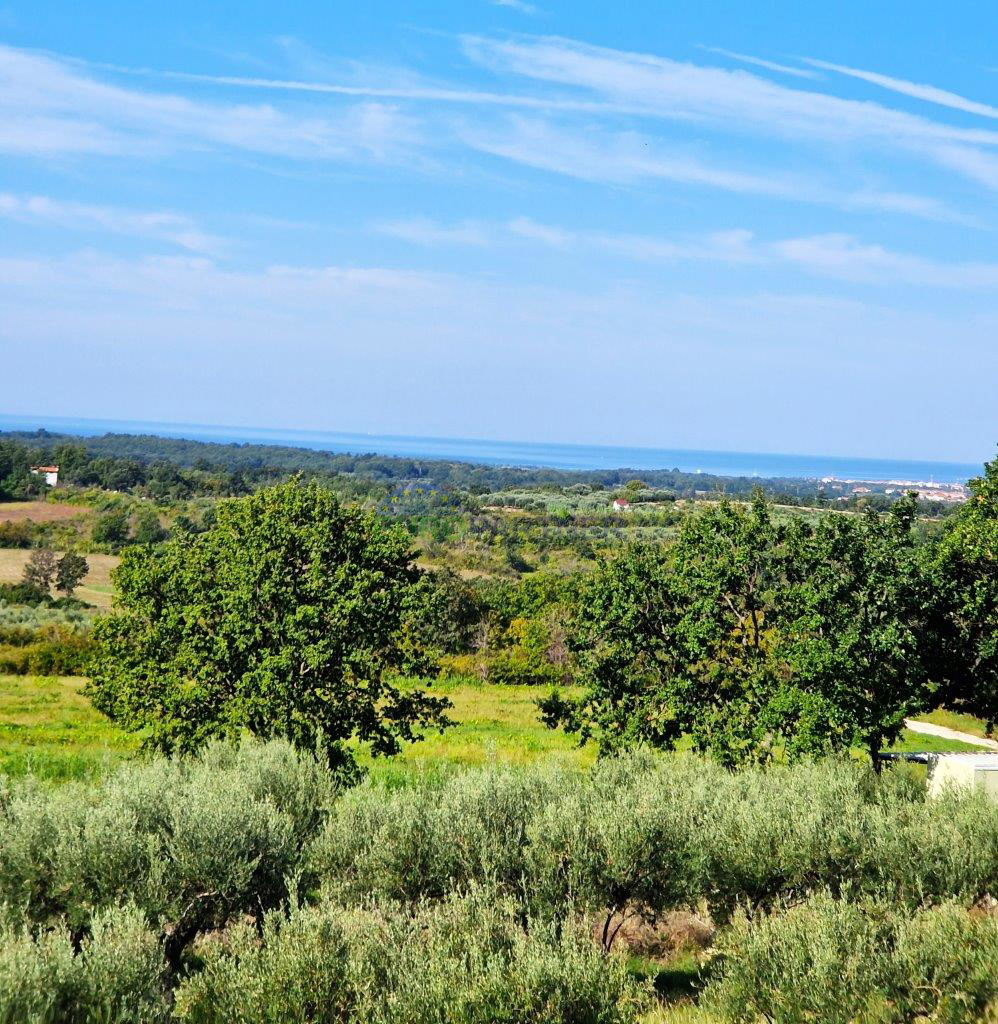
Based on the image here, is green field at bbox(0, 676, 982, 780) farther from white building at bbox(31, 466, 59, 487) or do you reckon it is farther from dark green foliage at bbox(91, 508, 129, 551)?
white building at bbox(31, 466, 59, 487)

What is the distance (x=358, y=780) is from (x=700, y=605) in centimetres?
951

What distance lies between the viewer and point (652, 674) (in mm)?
27828

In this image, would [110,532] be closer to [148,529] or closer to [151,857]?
[148,529]

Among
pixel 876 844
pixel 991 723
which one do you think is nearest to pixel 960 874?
pixel 876 844

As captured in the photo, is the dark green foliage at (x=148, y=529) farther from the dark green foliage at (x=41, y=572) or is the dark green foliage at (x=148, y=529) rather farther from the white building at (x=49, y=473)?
the white building at (x=49, y=473)

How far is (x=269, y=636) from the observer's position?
87.4 ft

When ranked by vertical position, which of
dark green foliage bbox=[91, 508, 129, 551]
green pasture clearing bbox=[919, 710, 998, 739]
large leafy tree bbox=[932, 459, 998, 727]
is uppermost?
large leafy tree bbox=[932, 459, 998, 727]

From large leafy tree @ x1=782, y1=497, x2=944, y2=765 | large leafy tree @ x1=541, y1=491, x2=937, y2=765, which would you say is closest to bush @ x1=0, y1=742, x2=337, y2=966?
large leafy tree @ x1=541, y1=491, x2=937, y2=765

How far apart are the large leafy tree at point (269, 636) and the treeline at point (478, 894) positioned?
3.86 meters

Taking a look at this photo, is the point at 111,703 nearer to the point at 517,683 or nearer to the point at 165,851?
the point at 165,851

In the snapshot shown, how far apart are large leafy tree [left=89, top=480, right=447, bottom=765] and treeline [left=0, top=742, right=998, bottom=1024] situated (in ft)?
12.7

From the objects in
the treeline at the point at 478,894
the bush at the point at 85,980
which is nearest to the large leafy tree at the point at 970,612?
the treeline at the point at 478,894

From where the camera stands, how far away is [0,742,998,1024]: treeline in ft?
39.3

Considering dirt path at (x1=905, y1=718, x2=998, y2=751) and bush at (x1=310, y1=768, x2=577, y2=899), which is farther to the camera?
dirt path at (x1=905, y1=718, x2=998, y2=751)
